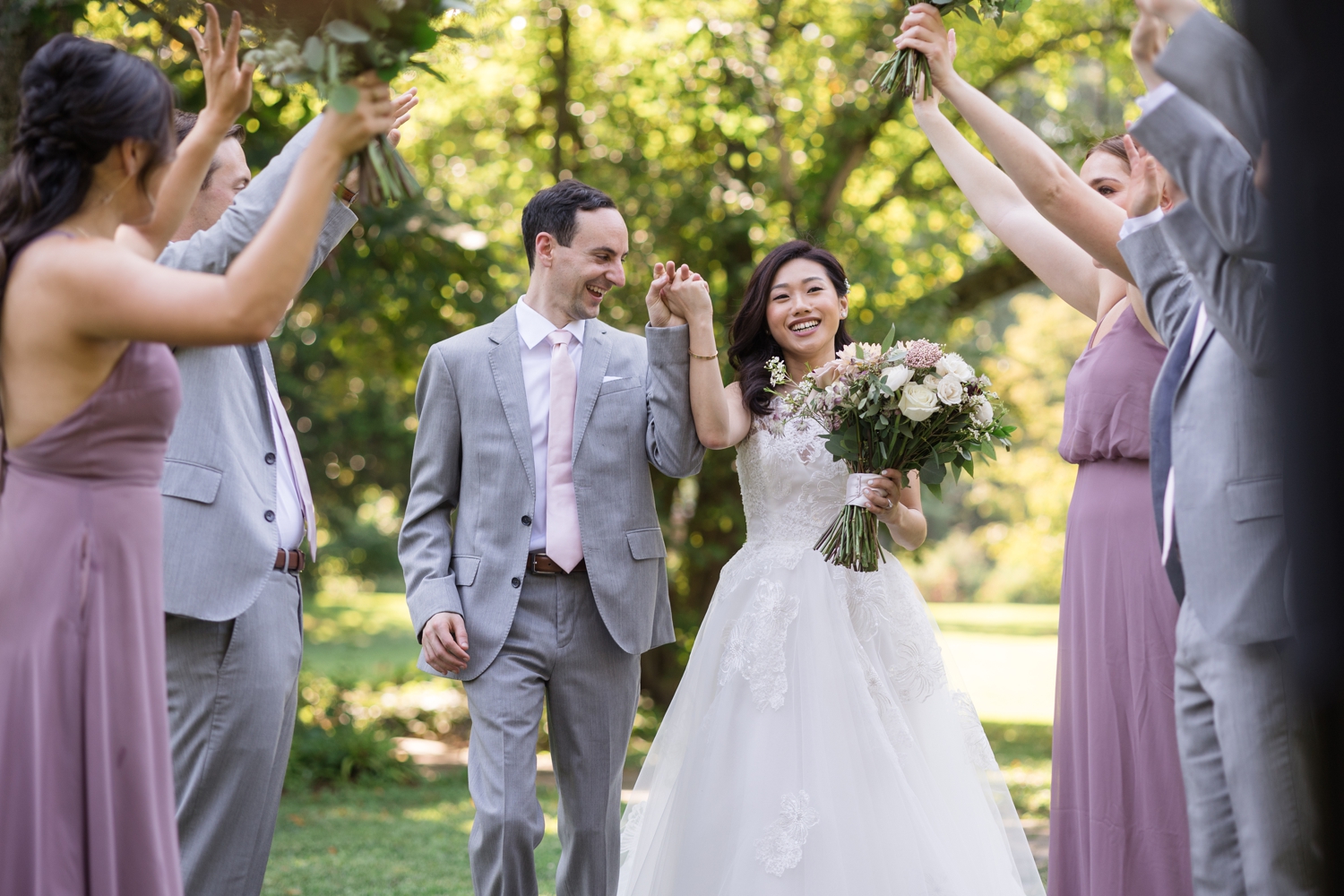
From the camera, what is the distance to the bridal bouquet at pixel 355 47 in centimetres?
253

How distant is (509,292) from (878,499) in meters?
7.62

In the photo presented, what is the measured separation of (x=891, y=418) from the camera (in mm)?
4117

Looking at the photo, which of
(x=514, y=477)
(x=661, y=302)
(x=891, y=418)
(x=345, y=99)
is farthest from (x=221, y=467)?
(x=891, y=418)

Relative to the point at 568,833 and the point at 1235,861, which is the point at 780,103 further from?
the point at 1235,861

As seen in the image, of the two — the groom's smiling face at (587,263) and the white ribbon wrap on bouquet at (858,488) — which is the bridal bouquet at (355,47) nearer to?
the groom's smiling face at (587,263)

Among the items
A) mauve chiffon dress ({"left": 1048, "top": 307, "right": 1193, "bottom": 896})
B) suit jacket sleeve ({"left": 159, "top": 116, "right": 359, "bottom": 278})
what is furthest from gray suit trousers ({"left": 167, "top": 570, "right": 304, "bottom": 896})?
mauve chiffon dress ({"left": 1048, "top": 307, "right": 1193, "bottom": 896})

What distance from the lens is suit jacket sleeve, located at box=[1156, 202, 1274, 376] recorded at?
2.43 meters

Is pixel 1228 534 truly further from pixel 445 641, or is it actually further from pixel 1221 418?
pixel 445 641

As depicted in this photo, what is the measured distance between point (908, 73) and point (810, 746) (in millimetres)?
2329

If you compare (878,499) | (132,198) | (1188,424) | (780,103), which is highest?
(780,103)

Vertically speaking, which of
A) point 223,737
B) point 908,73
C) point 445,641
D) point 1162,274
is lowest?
point 223,737

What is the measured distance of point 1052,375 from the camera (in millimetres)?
32844

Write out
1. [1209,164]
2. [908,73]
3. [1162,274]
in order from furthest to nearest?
[908,73], [1162,274], [1209,164]

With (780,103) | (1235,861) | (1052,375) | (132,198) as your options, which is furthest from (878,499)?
(1052,375)
